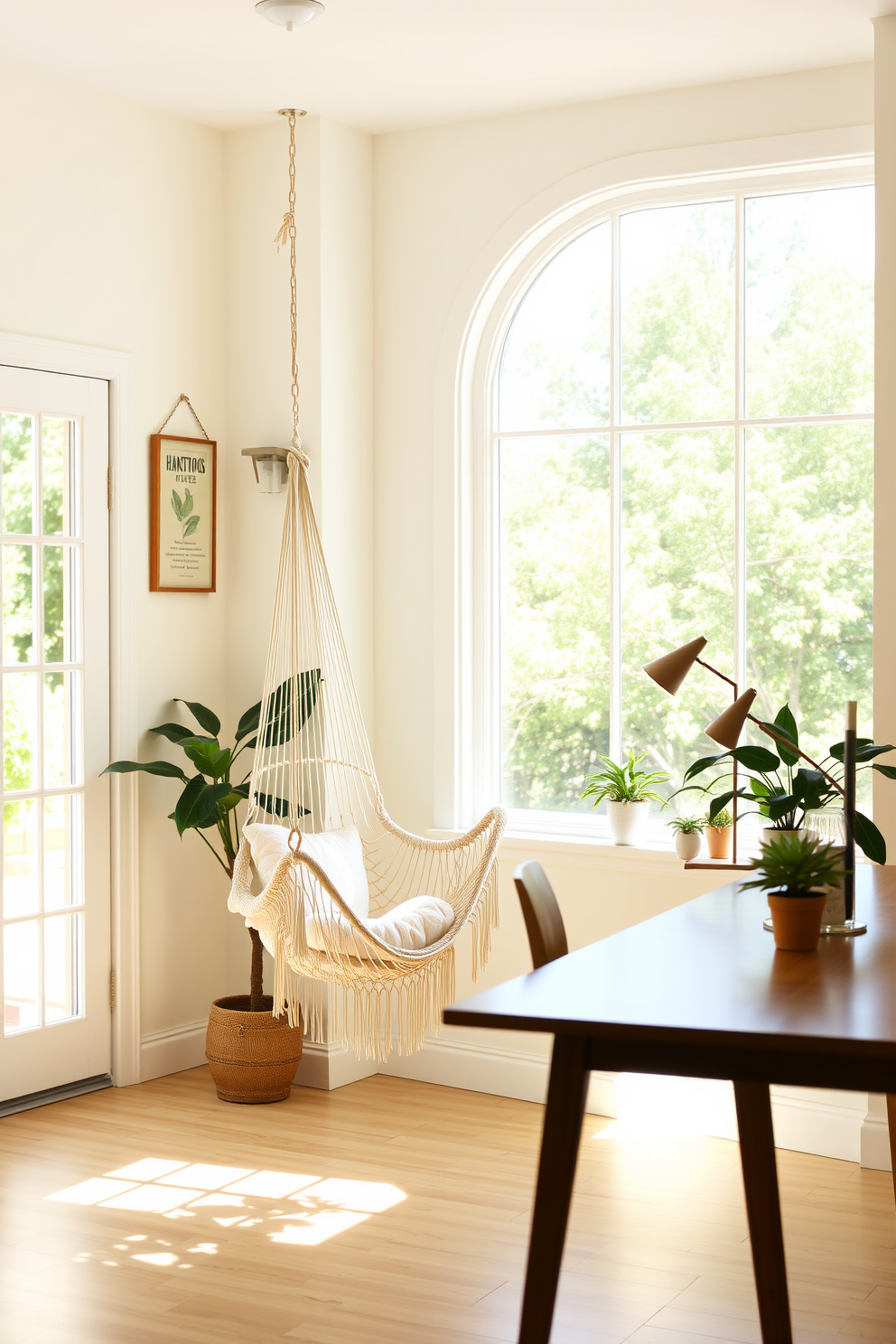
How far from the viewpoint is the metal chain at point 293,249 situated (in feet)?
14.6

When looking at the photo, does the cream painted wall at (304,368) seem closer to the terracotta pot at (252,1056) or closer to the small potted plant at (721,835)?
the terracotta pot at (252,1056)

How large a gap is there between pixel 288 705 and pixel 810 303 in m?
1.94

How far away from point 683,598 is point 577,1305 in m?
2.16

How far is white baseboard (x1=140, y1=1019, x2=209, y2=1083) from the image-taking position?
462cm

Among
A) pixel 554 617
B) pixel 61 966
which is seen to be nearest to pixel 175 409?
pixel 554 617

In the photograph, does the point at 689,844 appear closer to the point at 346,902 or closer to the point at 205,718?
the point at 346,902

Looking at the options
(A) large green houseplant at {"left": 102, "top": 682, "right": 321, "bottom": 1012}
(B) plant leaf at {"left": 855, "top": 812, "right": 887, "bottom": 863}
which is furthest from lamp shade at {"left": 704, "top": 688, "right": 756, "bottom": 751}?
(A) large green houseplant at {"left": 102, "top": 682, "right": 321, "bottom": 1012}

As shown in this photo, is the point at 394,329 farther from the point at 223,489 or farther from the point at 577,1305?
the point at 577,1305

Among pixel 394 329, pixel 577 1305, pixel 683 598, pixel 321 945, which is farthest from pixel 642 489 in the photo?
pixel 577 1305

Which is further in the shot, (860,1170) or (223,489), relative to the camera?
(223,489)

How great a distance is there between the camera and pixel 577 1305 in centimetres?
298

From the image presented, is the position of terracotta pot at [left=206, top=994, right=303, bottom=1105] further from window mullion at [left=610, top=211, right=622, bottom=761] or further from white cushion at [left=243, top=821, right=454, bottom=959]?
window mullion at [left=610, top=211, right=622, bottom=761]

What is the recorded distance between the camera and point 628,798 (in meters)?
4.38

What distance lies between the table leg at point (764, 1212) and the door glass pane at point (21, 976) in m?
2.44
